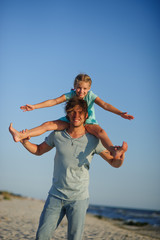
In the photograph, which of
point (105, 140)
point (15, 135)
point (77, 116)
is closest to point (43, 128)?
point (15, 135)

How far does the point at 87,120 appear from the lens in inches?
186

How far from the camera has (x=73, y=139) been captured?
159 inches

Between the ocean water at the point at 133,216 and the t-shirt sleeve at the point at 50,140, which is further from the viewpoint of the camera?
the ocean water at the point at 133,216

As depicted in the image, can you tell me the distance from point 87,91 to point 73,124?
1.49 meters

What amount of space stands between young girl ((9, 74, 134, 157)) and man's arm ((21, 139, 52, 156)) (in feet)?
0.34

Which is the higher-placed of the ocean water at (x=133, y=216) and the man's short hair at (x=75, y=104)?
the man's short hair at (x=75, y=104)

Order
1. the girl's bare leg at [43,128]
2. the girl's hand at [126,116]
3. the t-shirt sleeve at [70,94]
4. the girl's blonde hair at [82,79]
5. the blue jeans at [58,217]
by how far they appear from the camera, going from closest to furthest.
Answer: the blue jeans at [58,217] → the girl's bare leg at [43,128] → the girl's hand at [126,116] → the t-shirt sleeve at [70,94] → the girl's blonde hair at [82,79]

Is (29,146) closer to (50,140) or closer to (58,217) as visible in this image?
(50,140)

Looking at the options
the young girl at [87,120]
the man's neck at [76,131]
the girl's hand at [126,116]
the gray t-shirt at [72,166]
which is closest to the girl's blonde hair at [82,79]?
the young girl at [87,120]

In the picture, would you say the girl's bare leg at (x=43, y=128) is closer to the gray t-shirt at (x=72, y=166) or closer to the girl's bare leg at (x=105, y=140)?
the gray t-shirt at (x=72, y=166)

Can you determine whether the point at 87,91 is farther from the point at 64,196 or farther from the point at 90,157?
the point at 64,196

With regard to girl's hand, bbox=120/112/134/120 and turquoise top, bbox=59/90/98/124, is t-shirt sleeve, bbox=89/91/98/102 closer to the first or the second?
turquoise top, bbox=59/90/98/124

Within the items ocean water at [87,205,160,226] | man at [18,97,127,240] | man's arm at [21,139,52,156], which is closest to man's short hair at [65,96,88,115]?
man at [18,97,127,240]

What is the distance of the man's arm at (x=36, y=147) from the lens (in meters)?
4.22
